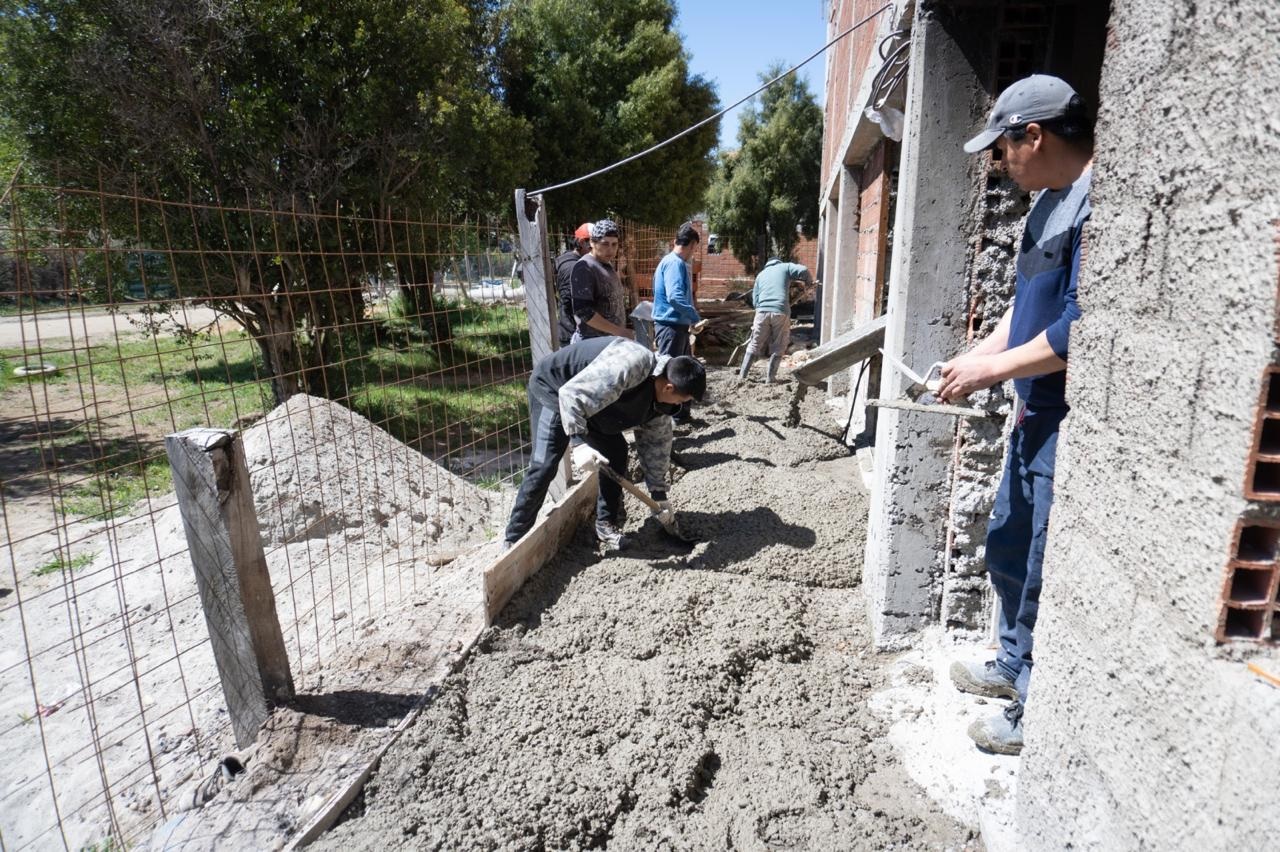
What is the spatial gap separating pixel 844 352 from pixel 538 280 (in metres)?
2.11

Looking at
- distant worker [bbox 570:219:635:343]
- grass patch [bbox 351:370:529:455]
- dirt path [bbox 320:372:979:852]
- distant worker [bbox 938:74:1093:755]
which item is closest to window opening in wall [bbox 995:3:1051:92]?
distant worker [bbox 938:74:1093:755]

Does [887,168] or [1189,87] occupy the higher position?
[887,168]

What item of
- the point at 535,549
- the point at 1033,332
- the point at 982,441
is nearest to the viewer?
the point at 1033,332

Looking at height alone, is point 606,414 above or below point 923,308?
below

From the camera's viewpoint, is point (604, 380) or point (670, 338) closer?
point (604, 380)

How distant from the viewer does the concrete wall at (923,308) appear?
8.50 feet

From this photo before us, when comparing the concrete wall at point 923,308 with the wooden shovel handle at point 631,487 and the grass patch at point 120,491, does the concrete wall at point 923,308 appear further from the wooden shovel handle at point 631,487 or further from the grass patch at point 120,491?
Result: the grass patch at point 120,491

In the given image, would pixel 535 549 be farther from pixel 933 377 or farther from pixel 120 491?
pixel 120 491

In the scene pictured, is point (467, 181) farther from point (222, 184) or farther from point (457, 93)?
point (222, 184)

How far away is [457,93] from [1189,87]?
923cm

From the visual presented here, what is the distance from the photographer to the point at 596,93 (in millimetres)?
13484

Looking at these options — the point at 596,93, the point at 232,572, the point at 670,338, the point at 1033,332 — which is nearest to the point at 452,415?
the point at 670,338

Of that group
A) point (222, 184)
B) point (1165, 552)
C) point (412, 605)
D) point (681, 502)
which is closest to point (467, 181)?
point (222, 184)

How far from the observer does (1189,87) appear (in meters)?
1.21
